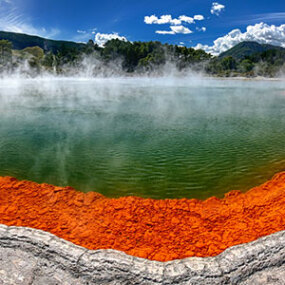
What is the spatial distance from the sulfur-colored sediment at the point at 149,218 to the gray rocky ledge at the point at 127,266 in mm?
670

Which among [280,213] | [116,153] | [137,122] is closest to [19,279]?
[280,213]

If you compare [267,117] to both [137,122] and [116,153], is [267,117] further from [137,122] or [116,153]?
[116,153]

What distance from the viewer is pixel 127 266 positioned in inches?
160

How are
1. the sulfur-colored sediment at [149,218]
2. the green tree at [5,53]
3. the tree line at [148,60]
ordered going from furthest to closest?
the tree line at [148,60]
the green tree at [5,53]
the sulfur-colored sediment at [149,218]

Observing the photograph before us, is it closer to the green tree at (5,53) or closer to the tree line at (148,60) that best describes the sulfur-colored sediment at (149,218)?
the green tree at (5,53)

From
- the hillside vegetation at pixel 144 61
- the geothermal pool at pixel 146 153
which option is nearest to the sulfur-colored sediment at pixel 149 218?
the geothermal pool at pixel 146 153

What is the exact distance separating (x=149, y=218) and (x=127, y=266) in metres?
1.92

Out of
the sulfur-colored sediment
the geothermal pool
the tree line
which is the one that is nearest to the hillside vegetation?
the tree line

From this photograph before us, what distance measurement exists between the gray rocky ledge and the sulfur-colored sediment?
670 mm

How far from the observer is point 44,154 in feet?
32.6

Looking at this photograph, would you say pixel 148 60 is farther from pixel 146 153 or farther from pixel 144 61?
pixel 146 153

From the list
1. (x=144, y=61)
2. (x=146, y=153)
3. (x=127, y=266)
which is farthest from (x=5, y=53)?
(x=127, y=266)

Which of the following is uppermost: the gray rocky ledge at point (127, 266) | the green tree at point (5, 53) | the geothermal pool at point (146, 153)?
the green tree at point (5, 53)

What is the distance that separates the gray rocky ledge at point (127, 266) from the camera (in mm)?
3961
